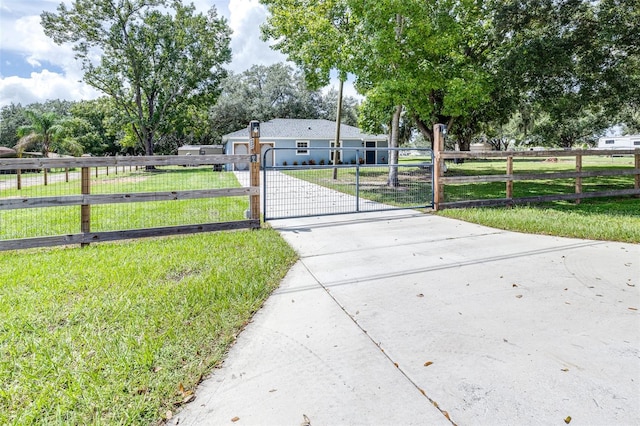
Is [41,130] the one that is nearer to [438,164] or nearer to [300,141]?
[300,141]

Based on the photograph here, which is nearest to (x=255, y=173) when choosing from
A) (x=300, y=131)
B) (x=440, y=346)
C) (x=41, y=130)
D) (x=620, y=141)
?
(x=440, y=346)

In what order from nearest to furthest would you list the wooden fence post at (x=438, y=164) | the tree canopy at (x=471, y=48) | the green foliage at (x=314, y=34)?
the wooden fence post at (x=438, y=164) → the tree canopy at (x=471, y=48) → the green foliage at (x=314, y=34)

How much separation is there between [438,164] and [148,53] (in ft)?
88.8

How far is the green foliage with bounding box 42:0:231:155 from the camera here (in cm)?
2550

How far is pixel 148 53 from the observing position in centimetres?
2745

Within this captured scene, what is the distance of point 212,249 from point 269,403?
3.18 m

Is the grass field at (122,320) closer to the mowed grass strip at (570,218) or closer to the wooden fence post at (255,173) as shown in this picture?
the wooden fence post at (255,173)

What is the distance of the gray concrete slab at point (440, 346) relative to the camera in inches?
74.2

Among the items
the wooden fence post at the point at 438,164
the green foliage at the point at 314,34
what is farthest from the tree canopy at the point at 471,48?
the wooden fence post at the point at 438,164

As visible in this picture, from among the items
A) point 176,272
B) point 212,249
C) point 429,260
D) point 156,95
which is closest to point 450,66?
point 429,260

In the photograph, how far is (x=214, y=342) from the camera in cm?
254

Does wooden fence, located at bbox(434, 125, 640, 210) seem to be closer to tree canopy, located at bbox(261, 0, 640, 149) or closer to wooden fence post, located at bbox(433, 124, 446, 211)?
wooden fence post, located at bbox(433, 124, 446, 211)

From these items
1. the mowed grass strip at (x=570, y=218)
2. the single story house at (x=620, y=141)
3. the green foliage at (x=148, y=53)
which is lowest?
the mowed grass strip at (x=570, y=218)

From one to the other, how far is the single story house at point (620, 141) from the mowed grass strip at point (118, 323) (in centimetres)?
4878
